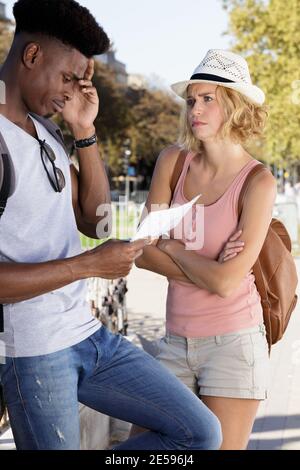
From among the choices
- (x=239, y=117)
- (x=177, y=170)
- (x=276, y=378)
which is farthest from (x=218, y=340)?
(x=276, y=378)

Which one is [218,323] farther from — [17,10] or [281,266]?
[17,10]

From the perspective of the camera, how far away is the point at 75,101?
9.39 feet

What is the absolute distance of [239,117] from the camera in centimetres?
326

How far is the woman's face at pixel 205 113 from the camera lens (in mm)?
3260

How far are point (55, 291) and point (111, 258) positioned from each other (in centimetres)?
19

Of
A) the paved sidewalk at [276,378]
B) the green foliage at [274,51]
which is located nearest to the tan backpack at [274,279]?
the paved sidewalk at [276,378]

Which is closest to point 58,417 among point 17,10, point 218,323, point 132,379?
point 132,379

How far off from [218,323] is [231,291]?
128 mm

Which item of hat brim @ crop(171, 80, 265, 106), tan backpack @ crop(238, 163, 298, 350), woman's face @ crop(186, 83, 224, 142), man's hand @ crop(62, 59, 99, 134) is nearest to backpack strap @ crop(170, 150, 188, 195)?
woman's face @ crop(186, 83, 224, 142)

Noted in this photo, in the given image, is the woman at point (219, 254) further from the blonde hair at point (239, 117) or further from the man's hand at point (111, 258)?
the man's hand at point (111, 258)

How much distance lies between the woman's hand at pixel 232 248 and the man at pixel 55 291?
69 cm

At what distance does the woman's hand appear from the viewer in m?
3.11

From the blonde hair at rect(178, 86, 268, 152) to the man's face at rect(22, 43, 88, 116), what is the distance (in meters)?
0.93

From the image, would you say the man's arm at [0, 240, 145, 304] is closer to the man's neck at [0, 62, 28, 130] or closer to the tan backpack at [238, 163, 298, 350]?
the man's neck at [0, 62, 28, 130]
